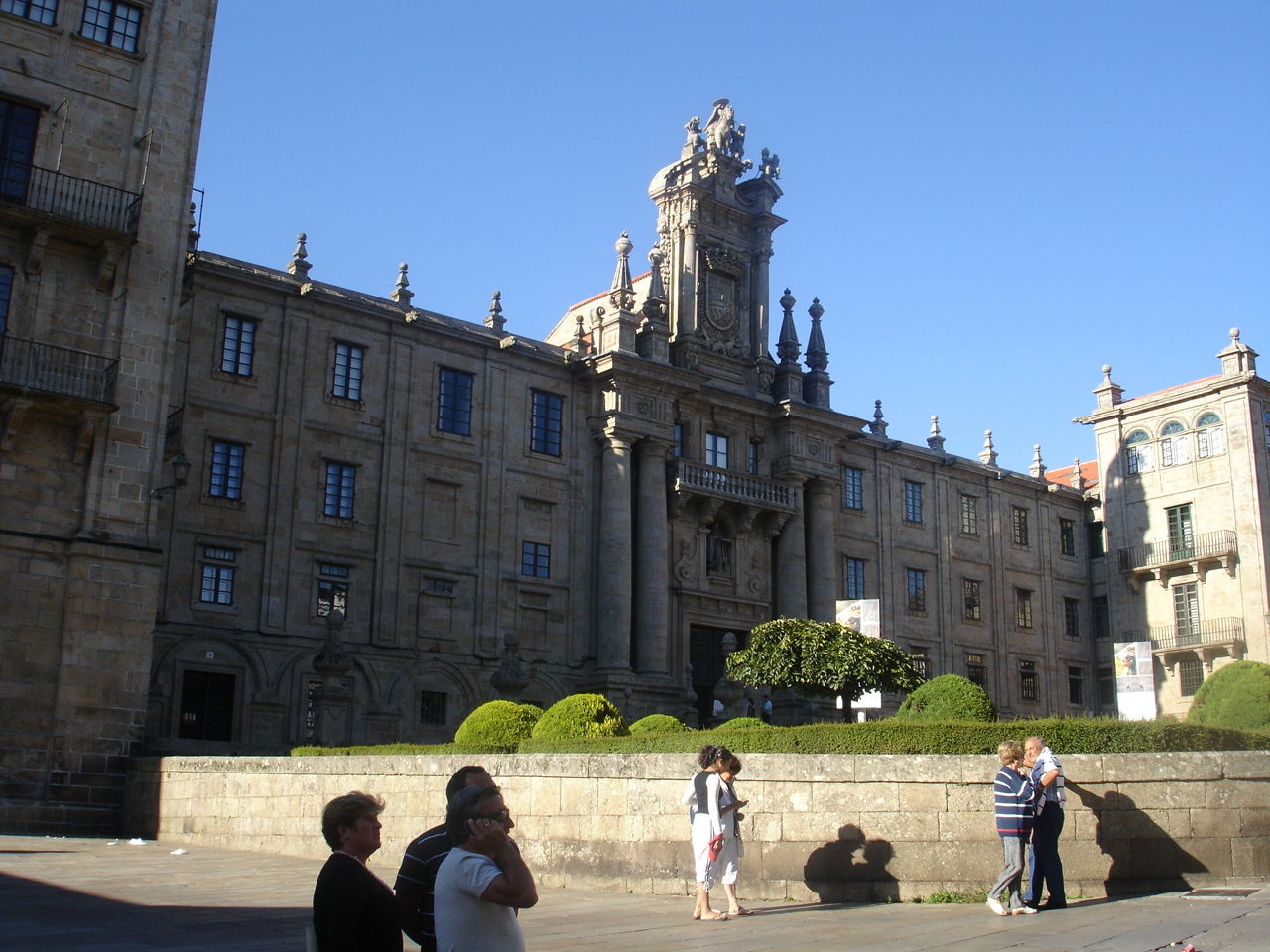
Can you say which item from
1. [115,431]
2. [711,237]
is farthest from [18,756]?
[711,237]

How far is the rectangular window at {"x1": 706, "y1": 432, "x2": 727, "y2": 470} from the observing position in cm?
4275

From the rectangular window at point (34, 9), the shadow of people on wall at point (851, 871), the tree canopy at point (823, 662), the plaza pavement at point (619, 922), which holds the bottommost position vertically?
the plaza pavement at point (619, 922)

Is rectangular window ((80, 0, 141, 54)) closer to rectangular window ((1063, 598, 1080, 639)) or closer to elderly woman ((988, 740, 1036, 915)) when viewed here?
elderly woman ((988, 740, 1036, 915))

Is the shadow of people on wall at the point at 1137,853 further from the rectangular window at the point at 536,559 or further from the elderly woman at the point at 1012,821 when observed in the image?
the rectangular window at the point at 536,559

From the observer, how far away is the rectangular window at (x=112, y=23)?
27109 millimetres

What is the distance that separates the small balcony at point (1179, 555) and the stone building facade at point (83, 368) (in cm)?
3926

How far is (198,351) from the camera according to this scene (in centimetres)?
3341

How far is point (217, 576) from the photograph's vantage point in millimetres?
32562

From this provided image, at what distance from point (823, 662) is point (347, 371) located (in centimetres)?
1533

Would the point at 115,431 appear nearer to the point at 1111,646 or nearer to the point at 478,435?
the point at 478,435

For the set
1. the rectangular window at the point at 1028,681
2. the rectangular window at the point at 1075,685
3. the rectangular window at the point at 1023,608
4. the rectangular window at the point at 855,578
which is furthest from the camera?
the rectangular window at the point at 1075,685

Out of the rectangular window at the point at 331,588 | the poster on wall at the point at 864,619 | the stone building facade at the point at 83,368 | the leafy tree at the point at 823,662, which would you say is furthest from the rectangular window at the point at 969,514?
the stone building facade at the point at 83,368

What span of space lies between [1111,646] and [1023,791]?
143ft

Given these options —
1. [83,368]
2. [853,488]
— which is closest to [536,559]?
[853,488]
